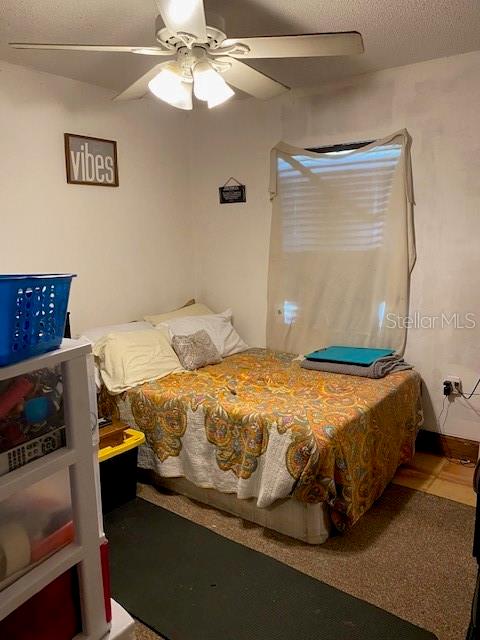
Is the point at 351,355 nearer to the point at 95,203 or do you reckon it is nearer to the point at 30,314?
the point at 95,203

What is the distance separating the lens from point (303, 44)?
1963 mm

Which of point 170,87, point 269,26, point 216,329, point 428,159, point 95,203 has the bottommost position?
point 216,329

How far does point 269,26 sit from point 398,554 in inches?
101

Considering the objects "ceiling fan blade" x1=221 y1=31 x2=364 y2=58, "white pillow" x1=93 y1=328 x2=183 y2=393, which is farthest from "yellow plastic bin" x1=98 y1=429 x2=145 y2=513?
"ceiling fan blade" x1=221 y1=31 x2=364 y2=58

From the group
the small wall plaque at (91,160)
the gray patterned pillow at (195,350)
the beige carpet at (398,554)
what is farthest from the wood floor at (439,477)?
the small wall plaque at (91,160)

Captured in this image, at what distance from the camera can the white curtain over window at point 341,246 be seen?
3105 millimetres

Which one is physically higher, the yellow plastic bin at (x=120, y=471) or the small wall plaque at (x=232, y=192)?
the small wall plaque at (x=232, y=192)

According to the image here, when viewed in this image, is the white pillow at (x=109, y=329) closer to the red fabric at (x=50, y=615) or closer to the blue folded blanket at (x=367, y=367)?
the blue folded blanket at (x=367, y=367)

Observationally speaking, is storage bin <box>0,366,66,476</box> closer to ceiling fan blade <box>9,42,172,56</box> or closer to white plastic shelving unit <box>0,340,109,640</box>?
white plastic shelving unit <box>0,340,109,640</box>

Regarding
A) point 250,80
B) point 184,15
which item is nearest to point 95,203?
point 250,80

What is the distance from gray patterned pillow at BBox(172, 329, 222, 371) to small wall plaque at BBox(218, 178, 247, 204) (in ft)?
3.80

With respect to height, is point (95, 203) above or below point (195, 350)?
above

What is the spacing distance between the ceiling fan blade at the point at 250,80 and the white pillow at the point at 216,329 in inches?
63.0

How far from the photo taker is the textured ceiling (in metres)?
2.17
